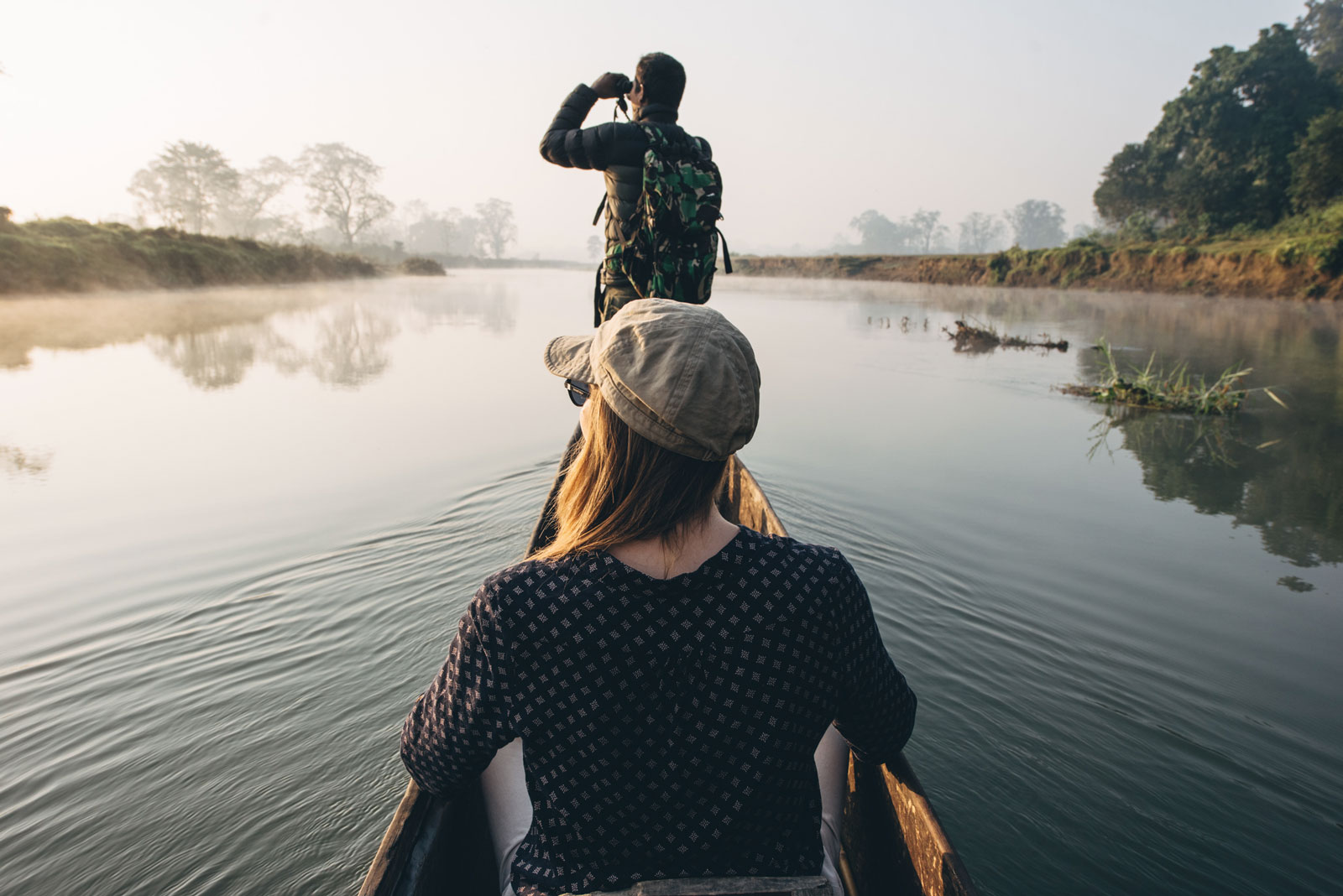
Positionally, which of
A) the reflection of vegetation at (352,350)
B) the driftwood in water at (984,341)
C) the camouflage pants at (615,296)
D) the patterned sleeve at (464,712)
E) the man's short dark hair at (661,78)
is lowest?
the reflection of vegetation at (352,350)

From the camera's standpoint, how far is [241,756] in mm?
2355

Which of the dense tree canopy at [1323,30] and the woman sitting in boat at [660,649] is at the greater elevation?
the dense tree canopy at [1323,30]

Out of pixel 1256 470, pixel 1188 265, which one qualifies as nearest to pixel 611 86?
pixel 1256 470

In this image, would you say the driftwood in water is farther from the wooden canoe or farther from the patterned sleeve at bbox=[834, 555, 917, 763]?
the patterned sleeve at bbox=[834, 555, 917, 763]

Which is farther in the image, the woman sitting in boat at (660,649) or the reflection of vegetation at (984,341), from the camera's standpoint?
the reflection of vegetation at (984,341)

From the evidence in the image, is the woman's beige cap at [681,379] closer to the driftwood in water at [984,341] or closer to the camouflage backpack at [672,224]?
the camouflage backpack at [672,224]

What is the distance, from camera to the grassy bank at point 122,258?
632 inches

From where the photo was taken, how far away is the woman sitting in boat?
1.01 meters

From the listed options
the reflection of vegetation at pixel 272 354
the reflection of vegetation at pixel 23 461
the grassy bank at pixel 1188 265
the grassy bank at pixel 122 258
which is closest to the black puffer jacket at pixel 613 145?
the reflection of vegetation at pixel 23 461

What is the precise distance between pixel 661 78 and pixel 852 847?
11.0 feet

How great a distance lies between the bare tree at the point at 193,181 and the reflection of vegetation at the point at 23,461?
43266mm

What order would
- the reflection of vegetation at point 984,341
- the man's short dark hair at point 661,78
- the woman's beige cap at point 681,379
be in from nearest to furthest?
the woman's beige cap at point 681,379 < the man's short dark hair at point 661,78 < the reflection of vegetation at point 984,341

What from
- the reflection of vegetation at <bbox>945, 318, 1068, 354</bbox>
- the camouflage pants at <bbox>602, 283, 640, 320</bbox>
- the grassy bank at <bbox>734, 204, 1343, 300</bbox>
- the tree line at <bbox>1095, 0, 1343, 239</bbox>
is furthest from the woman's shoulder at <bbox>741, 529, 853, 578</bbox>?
the tree line at <bbox>1095, 0, 1343, 239</bbox>

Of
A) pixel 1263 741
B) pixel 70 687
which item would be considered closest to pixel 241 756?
pixel 70 687
